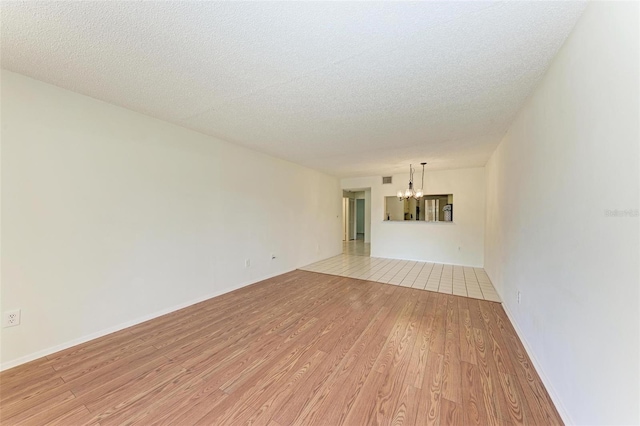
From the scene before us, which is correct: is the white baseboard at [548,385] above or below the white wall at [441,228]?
below

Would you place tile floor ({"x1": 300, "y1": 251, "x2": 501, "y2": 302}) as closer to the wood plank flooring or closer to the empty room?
the empty room

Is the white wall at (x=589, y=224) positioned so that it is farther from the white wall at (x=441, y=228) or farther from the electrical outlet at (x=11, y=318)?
the electrical outlet at (x=11, y=318)

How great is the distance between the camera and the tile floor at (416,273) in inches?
143

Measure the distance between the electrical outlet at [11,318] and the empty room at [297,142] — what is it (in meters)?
0.02

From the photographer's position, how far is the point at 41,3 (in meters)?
1.22

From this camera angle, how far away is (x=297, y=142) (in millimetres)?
3508

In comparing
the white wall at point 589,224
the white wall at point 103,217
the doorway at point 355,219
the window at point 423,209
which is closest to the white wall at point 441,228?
the window at point 423,209

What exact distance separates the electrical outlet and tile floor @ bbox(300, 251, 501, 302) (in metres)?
3.79

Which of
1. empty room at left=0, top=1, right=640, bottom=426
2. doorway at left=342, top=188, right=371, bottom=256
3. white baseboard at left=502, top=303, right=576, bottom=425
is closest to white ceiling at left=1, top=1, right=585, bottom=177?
empty room at left=0, top=1, right=640, bottom=426

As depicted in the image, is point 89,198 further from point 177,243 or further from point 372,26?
point 372,26

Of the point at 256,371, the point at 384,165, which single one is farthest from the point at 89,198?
the point at 384,165

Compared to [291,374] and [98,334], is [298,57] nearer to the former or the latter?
[291,374]

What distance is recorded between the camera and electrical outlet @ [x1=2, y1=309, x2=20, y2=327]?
5.82ft

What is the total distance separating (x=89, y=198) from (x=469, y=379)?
3591mm
